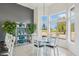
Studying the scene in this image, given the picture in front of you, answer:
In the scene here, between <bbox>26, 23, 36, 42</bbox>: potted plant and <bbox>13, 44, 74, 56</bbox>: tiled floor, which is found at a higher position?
<bbox>26, 23, 36, 42</bbox>: potted plant

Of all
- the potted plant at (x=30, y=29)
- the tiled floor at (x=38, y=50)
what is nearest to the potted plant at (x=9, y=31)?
the tiled floor at (x=38, y=50)

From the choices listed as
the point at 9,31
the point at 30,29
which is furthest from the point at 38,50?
the point at 9,31

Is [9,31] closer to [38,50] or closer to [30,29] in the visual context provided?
[30,29]

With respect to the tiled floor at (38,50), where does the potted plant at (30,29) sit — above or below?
above

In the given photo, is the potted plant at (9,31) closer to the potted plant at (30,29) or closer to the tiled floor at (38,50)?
the tiled floor at (38,50)

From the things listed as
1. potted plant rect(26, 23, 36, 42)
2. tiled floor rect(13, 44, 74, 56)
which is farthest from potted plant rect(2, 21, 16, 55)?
potted plant rect(26, 23, 36, 42)

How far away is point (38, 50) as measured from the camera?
11.4 feet

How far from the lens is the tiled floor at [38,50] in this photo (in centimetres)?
335

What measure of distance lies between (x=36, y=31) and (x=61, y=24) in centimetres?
67

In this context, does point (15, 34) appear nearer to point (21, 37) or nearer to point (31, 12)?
point (21, 37)

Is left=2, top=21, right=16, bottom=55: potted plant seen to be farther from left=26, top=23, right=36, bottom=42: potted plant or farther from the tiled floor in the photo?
left=26, top=23, right=36, bottom=42: potted plant

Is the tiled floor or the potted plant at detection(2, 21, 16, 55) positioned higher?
the potted plant at detection(2, 21, 16, 55)

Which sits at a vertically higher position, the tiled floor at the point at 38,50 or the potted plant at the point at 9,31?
the potted plant at the point at 9,31

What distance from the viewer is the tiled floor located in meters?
3.35
